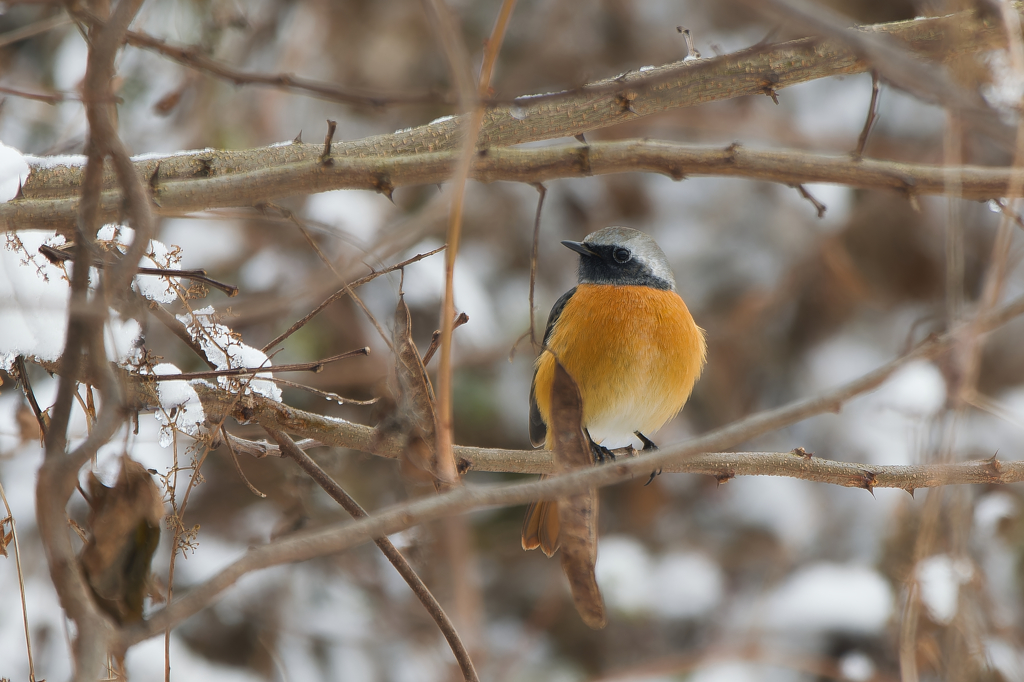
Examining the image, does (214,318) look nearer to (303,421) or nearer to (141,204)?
(303,421)

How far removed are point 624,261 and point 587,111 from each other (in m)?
2.10

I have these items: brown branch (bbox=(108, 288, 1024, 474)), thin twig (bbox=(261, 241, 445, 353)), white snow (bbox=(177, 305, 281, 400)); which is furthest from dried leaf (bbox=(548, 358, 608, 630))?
white snow (bbox=(177, 305, 281, 400))

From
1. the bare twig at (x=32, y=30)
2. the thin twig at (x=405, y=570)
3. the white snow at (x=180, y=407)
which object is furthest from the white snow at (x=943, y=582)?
the bare twig at (x=32, y=30)

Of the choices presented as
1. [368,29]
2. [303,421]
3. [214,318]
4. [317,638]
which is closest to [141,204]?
[214,318]

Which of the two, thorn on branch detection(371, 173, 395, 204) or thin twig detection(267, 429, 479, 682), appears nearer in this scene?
thin twig detection(267, 429, 479, 682)

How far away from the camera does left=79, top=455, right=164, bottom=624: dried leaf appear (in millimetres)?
1711

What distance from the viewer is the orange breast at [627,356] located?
4270 millimetres

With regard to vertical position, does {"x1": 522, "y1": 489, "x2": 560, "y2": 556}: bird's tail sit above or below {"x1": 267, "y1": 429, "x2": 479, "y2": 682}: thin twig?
above

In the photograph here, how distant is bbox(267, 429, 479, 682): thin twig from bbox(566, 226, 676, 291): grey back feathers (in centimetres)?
258

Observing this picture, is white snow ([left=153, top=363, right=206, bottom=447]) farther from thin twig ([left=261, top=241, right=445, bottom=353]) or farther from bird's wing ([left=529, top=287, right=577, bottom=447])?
bird's wing ([left=529, top=287, right=577, bottom=447])

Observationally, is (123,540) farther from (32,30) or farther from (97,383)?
(32,30)

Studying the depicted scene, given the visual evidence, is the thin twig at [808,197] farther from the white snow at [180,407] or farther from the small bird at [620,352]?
the white snow at [180,407]

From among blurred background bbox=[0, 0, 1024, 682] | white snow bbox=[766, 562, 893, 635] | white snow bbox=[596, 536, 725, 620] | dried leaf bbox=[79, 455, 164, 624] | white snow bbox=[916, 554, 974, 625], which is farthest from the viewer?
white snow bbox=[596, 536, 725, 620]

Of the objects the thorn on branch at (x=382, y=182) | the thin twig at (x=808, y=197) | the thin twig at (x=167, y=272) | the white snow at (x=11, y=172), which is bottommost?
the thin twig at (x=167, y=272)
